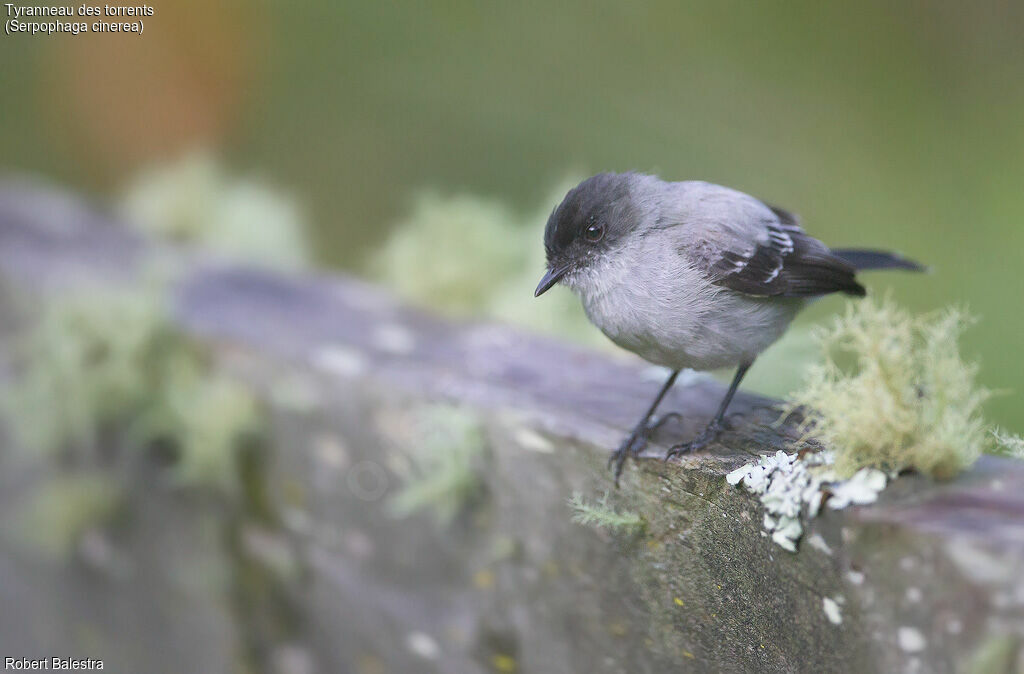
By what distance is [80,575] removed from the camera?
226 centimetres

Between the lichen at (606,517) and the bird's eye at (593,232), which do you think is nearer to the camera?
the lichen at (606,517)

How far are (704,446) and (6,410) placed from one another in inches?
74.7

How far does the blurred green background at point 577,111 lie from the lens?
7.27ft

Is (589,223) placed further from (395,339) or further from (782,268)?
(395,339)

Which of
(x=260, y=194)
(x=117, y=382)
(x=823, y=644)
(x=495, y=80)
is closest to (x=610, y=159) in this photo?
(x=495, y=80)

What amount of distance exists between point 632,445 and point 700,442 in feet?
0.35

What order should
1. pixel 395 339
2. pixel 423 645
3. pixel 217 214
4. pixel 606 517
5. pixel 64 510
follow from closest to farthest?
pixel 606 517 → pixel 423 645 → pixel 395 339 → pixel 64 510 → pixel 217 214

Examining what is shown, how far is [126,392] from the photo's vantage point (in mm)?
2025

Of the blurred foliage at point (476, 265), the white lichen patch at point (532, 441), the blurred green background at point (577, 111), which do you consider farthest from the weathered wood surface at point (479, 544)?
the blurred green background at point (577, 111)

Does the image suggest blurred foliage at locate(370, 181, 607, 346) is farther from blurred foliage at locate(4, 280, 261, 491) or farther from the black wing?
the black wing

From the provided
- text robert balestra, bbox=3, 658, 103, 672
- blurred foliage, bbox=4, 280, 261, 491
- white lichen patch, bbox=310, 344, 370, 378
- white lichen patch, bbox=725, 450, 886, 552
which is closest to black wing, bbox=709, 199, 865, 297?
white lichen patch, bbox=725, 450, 886, 552

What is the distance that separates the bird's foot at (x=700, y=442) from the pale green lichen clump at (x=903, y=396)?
293 millimetres

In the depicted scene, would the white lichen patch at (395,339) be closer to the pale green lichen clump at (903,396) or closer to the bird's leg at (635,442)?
the bird's leg at (635,442)

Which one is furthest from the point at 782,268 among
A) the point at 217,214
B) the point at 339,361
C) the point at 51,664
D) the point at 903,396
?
the point at 51,664
